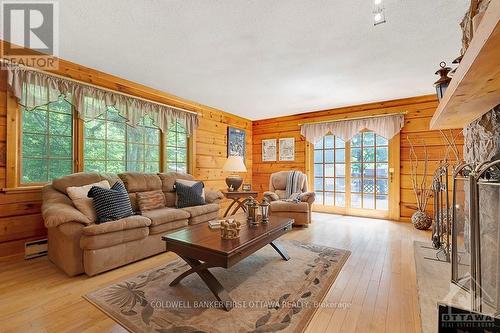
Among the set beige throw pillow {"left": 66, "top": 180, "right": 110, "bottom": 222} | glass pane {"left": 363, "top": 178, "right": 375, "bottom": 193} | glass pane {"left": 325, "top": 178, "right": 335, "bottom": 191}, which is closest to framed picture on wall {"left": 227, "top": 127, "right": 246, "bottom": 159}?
glass pane {"left": 325, "top": 178, "right": 335, "bottom": 191}

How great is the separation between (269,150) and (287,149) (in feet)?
1.66

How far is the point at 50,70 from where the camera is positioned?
9.22ft

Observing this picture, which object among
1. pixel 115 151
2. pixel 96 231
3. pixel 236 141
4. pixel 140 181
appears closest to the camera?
pixel 96 231

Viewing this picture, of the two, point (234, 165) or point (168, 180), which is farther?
point (234, 165)

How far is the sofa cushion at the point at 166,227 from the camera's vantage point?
2705mm

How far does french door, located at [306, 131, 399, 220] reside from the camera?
454 centimetres

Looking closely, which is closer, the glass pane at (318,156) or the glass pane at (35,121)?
the glass pane at (35,121)

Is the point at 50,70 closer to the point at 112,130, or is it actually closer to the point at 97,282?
the point at 112,130

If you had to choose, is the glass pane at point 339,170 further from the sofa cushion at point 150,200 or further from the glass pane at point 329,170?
the sofa cushion at point 150,200

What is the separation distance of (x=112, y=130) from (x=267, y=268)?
299 cm

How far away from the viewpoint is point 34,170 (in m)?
2.79

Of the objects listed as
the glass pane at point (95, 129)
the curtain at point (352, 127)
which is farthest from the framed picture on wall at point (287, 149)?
the glass pane at point (95, 129)

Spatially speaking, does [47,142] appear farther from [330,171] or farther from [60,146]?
[330,171]

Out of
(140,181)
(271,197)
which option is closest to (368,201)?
(271,197)
